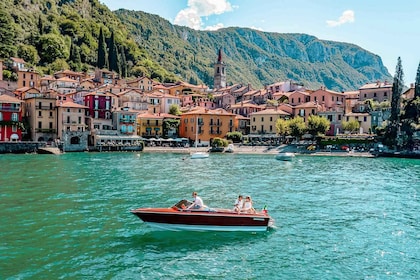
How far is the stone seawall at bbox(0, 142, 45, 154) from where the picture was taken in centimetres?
7206

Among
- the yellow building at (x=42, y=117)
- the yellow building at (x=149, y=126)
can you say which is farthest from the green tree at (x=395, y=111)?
the yellow building at (x=42, y=117)

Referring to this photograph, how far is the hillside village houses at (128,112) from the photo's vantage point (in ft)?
267

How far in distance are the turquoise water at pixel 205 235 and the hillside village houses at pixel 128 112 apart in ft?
152

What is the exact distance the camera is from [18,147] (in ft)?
240

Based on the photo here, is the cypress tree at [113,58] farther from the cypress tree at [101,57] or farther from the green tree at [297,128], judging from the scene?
the green tree at [297,128]

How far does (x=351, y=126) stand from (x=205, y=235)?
81.1m

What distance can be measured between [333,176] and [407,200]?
14425 mm

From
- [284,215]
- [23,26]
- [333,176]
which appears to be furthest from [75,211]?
[23,26]

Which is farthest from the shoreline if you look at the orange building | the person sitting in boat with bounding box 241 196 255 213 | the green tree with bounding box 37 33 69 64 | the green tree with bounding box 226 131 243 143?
the green tree with bounding box 37 33 69 64

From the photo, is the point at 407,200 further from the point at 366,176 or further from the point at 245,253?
the point at 245,253

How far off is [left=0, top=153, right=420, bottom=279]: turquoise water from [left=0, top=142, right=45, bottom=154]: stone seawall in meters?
38.1

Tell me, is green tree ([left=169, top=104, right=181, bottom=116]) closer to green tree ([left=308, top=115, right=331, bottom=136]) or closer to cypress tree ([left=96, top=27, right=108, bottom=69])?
green tree ([left=308, top=115, right=331, bottom=136])

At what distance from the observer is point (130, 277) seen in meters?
15.3

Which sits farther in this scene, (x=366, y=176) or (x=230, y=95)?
(x=230, y=95)
